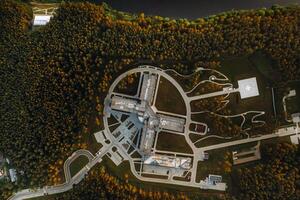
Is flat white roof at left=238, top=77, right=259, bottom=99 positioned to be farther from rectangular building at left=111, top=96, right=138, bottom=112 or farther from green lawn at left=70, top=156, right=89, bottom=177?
green lawn at left=70, top=156, right=89, bottom=177

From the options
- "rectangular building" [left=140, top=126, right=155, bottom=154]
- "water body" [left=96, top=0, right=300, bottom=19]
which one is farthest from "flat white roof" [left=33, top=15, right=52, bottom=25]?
"rectangular building" [left=140, top=126, right=155, bottom=154]

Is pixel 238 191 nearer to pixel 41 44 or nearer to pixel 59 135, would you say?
pixel 59 135

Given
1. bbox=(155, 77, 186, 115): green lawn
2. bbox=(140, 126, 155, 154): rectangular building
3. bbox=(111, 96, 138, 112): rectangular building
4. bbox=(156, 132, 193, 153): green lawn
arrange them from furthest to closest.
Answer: bbox=(155, 77, 186, 115): green lawn < bbox=(156, 132, 193, 153): green lawn < bbox=(111, 96, 138, 112): rectangular building < bbox=(140, 126, 155, 154): rectangular building

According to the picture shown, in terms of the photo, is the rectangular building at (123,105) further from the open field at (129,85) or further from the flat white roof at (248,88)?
the flat white roof at (248,88)

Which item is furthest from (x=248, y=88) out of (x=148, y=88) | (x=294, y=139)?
(x=148, y=88)

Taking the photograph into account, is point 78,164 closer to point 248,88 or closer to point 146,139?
point 146,139

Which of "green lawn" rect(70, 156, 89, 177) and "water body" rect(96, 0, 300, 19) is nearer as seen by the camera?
"green lawn" rect(70, 156, 89, 177)

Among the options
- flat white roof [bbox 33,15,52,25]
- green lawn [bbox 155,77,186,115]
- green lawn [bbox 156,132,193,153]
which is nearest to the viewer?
green lawn [bbox 156,132,193,153]
